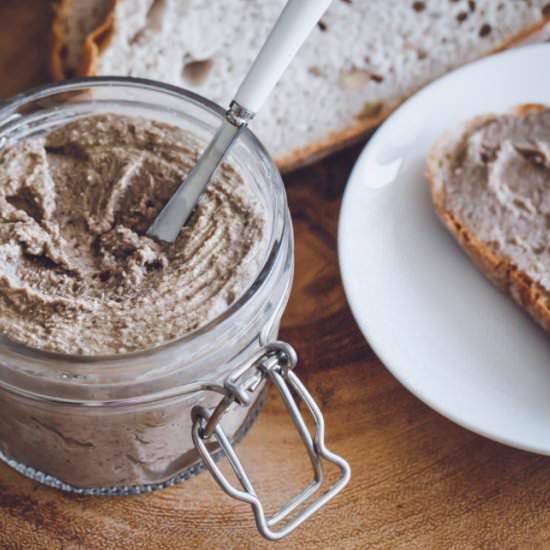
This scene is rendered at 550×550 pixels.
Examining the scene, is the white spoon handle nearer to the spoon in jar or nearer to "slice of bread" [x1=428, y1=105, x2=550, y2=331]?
the spoon in jar

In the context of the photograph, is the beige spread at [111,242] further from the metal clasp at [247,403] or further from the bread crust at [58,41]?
the bread crust at [58,41]

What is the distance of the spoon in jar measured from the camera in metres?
1.36

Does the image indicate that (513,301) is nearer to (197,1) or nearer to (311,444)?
(311,444)

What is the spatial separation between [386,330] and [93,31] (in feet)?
3.19

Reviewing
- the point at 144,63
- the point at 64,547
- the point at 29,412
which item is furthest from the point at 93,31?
the point at 64,547

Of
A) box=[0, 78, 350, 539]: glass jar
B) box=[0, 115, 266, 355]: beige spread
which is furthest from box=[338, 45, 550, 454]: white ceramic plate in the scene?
box=[0, 115, 266, 355]: beige spread

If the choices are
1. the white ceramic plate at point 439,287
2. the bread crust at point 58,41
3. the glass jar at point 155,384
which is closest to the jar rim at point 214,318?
the glass jar at point 155,384

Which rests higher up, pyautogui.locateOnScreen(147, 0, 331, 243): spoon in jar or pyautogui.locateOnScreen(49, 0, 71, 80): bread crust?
pyautogui.locateOnScreen(147, 0, 331, 243): spoon in jar

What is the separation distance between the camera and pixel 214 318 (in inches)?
50.4

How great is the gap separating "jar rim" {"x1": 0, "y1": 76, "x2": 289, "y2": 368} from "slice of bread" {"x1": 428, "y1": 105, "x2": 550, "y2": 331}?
56cm

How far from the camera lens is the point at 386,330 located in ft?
5.67

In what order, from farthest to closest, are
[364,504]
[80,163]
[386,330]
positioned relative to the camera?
[386,330]
[364,504]
[80,163]

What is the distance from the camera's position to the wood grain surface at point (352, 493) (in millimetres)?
1561

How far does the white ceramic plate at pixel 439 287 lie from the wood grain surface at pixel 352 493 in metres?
0.09
